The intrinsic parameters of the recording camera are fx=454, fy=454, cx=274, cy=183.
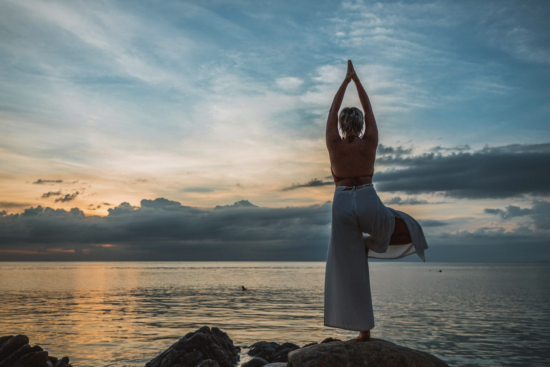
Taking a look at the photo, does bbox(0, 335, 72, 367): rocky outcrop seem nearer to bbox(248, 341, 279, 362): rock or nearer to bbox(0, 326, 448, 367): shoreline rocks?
bbox(0, 326, 448, 367): shoreline rocks

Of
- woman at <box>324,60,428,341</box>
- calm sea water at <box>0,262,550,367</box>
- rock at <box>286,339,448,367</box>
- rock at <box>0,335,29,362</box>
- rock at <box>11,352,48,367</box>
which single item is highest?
woman at <box>324,60,428,341</box>

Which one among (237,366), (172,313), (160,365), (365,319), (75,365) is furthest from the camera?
(172,313)

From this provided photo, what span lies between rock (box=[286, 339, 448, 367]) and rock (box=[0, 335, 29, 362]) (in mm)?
10273

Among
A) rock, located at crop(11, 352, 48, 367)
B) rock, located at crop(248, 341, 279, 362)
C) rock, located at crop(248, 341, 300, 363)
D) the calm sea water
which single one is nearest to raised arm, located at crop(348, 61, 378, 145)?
rock, located at crop(11, 352, 48, 367)

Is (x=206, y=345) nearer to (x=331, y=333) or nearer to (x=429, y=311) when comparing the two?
(x=331, y=333)

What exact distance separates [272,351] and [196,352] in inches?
192

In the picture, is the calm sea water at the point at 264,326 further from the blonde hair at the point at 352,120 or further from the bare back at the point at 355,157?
the blonde hair at the point at 352,120

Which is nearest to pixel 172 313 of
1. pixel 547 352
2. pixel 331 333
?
pixel 331 333

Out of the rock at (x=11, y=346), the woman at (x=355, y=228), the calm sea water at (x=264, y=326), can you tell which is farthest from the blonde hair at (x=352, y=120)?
the calm sea water at (x=264, y=326)

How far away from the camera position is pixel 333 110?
7047 mm

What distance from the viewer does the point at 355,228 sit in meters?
6.79

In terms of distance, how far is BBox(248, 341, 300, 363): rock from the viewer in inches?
691

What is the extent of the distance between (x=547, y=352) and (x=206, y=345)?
17.0m

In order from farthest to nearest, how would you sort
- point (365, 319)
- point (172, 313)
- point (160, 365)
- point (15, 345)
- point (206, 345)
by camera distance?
point (172, 313) < point (206, 345) < point (160, 365) < point (15, 345) < point (365, 319)
